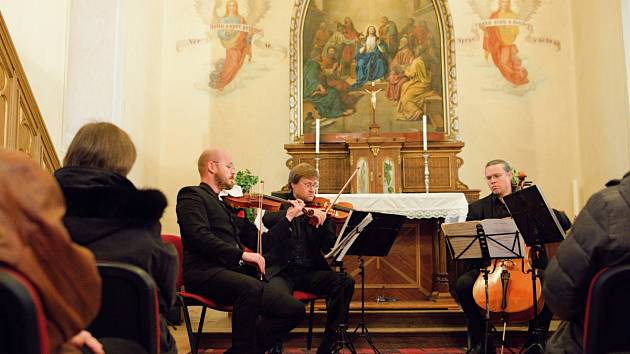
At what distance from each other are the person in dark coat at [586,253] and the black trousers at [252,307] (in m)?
2.08

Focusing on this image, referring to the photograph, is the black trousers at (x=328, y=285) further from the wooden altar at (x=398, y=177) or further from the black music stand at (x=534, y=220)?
the wooden altar at (x=398, y=177)

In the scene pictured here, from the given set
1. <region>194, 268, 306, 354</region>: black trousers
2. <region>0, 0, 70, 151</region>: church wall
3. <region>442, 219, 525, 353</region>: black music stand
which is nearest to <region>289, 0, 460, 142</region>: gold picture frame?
<region>0, 0, 70, 151</region>: church wall

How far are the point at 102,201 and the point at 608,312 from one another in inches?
67.1

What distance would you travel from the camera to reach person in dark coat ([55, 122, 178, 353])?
227 cm

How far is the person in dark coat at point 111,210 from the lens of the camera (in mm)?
2268

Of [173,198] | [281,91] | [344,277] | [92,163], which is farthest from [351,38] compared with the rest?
[92,163]

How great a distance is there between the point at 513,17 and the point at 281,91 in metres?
3.29

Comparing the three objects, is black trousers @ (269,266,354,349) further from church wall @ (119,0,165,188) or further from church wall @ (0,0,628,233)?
church wall @ (0,0,628,233)

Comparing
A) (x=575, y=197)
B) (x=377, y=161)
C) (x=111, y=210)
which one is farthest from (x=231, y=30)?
(x=111, y=210)

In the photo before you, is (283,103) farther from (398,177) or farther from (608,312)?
(608,312)

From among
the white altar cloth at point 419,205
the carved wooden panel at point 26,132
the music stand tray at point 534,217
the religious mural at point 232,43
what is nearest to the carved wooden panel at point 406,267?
the white altar cloth at point 419,205

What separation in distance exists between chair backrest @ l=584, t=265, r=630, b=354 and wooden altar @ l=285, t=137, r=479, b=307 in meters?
4.36

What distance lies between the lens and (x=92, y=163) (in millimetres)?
2436

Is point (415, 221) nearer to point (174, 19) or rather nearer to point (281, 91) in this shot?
point (281, 91)
